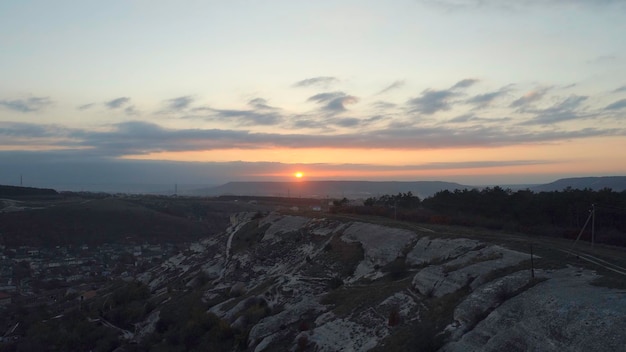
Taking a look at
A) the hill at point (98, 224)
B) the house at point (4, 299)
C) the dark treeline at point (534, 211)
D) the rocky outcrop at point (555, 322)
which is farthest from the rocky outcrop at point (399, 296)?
the hill at point (98, 224)

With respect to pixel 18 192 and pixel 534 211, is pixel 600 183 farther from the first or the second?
pixel 18 192

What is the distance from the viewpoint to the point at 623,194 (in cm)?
3712

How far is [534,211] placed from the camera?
1596 inches

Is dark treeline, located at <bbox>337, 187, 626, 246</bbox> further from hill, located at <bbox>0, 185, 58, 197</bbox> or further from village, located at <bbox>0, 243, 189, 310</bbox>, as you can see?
hill, located at <bbox>0, 185, 58, 197</bbox>

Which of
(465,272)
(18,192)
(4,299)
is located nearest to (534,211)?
(465,272)

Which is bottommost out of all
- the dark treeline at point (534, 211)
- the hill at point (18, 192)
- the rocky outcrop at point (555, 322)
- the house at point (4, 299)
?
the house at point (4, 299)

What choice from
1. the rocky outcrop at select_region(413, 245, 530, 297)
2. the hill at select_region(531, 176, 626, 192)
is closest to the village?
the rocky outcrop at select_region(413, 245, 530, 297)

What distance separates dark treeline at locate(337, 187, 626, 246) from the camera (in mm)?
33375

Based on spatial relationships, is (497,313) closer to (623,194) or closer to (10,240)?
(623,194)

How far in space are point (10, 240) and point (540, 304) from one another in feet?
249

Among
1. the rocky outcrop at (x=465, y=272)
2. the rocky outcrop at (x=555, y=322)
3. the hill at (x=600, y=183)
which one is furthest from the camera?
the hill at (x=600, y=183)

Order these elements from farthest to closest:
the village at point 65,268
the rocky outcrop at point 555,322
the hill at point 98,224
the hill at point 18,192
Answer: the hill at point 18,192, the hill at point 98,224, the village at point 65,268, the rocky outcrop at point 555,322

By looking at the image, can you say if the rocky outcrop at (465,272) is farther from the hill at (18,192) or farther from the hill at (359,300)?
the hill at (18,192)

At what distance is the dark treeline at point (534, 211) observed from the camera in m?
33.4
